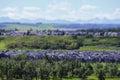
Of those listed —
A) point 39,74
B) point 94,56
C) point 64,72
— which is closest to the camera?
point 39,74

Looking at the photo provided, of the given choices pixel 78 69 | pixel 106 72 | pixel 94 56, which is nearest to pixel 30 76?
pixel 78 69

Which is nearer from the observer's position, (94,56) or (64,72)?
(64,72)

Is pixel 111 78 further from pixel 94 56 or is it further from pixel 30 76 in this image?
pixel 94 56

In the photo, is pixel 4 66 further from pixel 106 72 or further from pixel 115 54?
pixel 115 54

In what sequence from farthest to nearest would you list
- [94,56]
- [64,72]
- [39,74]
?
1. [94,56]
2. [64,72]
3. [39,74]

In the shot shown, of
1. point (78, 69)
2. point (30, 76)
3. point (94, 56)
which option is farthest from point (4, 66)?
point (94, 56)

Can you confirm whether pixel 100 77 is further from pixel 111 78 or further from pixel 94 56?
pixel 94 56

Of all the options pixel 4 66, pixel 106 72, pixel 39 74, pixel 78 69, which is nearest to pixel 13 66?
pixel 4 66

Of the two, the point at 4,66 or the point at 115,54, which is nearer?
the point at 4,66
